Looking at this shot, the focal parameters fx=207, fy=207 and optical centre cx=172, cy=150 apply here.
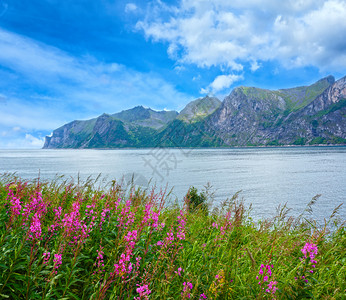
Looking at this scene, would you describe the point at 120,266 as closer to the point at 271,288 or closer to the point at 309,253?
the point at 271,288

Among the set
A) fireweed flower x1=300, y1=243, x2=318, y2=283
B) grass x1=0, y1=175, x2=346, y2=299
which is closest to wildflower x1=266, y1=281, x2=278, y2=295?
grass x1=0, y1=175, x2=346, y2=299

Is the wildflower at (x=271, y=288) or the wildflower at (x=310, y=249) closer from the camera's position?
the wildflower at (x=271, y=288)

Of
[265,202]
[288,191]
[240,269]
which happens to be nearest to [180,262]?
[240,269]

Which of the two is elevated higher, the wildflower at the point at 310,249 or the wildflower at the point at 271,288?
the wildflower at the point at 310,249

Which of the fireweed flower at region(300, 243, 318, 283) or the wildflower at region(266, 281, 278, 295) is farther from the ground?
the fireweed flower at region(300, 243, 318, 283)

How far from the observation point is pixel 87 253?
4.75 meters

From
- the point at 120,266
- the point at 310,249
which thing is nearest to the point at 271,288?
the point at 310,249

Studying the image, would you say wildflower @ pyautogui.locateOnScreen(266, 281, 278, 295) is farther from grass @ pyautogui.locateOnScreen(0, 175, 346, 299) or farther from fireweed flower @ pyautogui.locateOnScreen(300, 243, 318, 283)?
fireweed flower @ pyautogui.locateOnScreen(300, 243, 318, 283)

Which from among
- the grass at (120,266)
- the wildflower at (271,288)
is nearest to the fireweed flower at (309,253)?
the grass at (120,266)

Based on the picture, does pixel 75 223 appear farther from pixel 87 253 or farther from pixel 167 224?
pixel 167 224

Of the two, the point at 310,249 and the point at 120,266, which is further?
the point at 310,249

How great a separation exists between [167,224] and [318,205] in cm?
4365

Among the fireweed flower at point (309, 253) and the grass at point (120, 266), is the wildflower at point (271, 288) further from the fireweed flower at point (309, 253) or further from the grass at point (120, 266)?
the fireweed flower at point (309, 253)

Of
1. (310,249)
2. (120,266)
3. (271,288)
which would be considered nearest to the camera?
(120,266)
